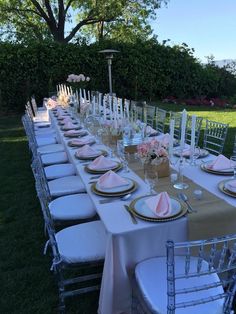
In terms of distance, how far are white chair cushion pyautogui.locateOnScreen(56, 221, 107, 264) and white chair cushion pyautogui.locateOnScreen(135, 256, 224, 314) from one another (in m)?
0.40

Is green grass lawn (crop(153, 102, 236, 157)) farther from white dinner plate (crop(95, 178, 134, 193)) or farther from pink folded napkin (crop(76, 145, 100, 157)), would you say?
white dinner plate (crop(95, 178, 134, 193))

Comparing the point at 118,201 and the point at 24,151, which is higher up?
the point at 118,201

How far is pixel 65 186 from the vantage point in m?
3.58

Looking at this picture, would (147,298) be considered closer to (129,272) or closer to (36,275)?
(129,272)

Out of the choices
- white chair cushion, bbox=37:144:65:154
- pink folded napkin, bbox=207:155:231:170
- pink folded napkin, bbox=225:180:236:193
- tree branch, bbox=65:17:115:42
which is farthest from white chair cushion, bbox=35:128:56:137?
tree branch, bbox=65:17:115:42

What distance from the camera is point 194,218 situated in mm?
2076

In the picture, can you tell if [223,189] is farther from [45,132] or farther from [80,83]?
[80,83]

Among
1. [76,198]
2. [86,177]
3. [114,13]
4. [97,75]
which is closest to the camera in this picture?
[86,177]

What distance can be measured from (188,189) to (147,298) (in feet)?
3.11

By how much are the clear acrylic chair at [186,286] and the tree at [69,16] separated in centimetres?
1696

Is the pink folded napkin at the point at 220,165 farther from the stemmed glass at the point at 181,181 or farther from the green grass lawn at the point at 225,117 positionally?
the green grass lawn at the point at 225,117

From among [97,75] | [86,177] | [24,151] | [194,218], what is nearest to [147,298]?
[194,218]

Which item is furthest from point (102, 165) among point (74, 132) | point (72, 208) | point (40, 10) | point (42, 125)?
point (40, 10)

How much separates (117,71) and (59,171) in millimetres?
9667
